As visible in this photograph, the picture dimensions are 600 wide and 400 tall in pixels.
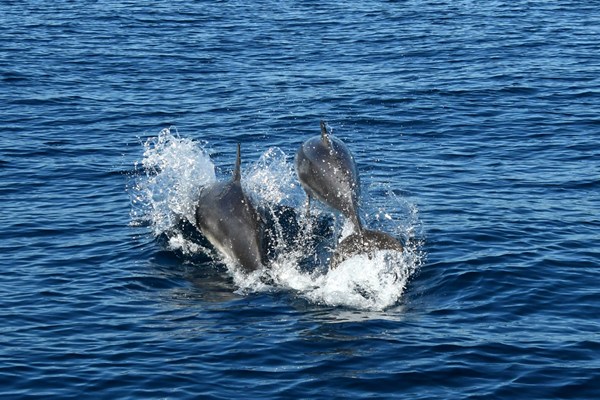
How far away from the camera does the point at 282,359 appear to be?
15492 millimetres

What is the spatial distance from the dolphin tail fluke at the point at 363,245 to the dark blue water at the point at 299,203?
0.85 feet

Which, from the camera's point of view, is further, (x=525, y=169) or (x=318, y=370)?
(x=525, y=169)

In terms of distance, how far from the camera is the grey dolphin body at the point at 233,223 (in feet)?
62.3

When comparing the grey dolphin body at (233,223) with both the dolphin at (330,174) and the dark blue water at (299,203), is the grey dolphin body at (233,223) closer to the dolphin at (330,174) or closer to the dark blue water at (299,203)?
the dark blue water at (299,203)

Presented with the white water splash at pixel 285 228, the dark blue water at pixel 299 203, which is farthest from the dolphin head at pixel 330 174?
the dark blue water at pixel 299 203

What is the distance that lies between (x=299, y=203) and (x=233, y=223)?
3.60 m

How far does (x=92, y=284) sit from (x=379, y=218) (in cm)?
589

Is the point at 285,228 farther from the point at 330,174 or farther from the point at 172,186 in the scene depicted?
the point at 172,186

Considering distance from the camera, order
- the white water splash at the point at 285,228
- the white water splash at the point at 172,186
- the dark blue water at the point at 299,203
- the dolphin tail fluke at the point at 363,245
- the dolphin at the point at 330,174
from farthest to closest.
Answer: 1. the white water splash at the point at 172,186
2. the dolphin at the point at 330,174
3. the dolphin tail fluke at the point at 363,245
4. the white water splash at the point at 285,228
5. the dark blue water at the point at 299,203

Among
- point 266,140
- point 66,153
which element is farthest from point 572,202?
point 66,153

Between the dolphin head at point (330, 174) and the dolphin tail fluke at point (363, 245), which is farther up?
the dolphin head at point (330, 174)

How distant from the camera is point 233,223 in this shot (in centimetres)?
1947

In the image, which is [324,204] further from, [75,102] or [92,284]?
[75,102]

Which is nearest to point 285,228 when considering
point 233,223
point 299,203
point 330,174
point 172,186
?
point 330,174
